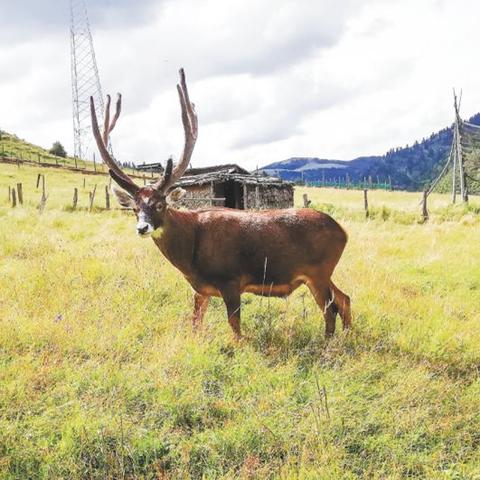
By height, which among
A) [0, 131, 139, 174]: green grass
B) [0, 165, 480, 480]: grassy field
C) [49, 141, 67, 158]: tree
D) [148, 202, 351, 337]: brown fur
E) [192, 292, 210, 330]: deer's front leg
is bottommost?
[0, 165, 480, 480]: grassy field

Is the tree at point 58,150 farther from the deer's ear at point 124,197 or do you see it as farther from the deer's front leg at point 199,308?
the deer's front leg at point 199,308

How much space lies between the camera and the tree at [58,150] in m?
92.5

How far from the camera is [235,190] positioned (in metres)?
31.2

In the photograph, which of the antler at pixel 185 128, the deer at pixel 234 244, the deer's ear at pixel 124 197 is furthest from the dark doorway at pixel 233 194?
the deer's ear at pixel 124 197

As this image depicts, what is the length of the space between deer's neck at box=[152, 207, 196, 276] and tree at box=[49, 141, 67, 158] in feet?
311

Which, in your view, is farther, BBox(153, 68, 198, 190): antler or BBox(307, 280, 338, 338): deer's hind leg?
BBox(153, 68, 198, 190): antler

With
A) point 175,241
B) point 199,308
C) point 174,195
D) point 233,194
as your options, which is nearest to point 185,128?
point 174,195

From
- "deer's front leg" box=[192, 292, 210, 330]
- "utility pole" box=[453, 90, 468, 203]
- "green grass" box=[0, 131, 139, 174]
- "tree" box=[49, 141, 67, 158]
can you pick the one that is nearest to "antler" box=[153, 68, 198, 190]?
"deer's front leg" box=[192, 292, 210, 330]

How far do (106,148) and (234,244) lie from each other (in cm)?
199

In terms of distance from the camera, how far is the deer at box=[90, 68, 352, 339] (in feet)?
17.3

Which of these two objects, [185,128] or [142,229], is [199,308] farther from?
[185,128]

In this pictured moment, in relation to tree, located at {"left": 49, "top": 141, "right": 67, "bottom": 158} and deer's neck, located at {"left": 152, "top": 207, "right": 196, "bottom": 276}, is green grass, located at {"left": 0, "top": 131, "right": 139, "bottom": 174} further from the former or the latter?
deer's neck, located at {"left": 152, "top": 207, "right": 196, "bottom": 276}

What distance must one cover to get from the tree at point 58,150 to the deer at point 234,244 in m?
94.7

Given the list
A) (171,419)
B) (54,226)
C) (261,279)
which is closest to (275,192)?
(54,226)
